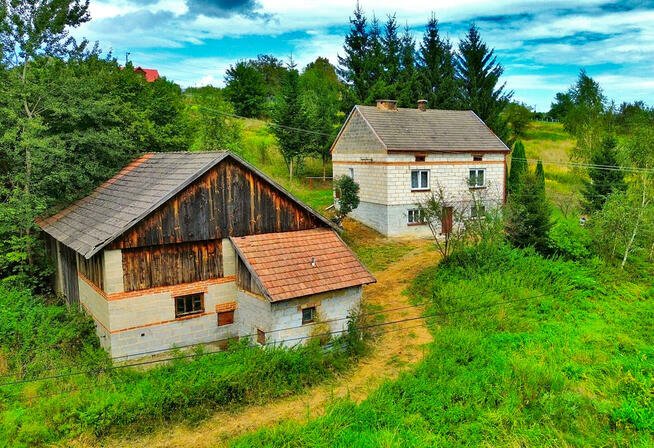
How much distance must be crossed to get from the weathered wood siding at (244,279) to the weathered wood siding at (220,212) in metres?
1.12

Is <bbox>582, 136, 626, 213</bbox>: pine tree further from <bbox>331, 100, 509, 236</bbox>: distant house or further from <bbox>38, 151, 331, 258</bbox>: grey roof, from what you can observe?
<bbox>38, 151, 331, 258</bbox>: grey roof

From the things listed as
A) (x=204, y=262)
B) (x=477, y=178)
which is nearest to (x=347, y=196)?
(x=477, y=178)

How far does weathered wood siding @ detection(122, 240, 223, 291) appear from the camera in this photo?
14.2 m

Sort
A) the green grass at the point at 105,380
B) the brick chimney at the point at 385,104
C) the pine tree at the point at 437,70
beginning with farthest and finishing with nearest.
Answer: the pine tree at the point at 437,70 < the brick chimney at the point at 385,104 < the green grass at the point at 105,380

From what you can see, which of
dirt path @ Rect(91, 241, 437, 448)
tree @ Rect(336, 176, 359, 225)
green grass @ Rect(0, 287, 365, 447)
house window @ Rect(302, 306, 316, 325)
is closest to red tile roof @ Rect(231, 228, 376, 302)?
house window @ Rect(302, 306, 316, 325)

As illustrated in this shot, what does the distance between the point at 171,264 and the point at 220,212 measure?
7.15 ft

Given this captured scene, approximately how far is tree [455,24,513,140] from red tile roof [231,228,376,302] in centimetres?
2897

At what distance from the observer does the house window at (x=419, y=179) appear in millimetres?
28156

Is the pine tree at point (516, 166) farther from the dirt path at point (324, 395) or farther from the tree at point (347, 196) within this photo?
the dirt path at point (324, 395)

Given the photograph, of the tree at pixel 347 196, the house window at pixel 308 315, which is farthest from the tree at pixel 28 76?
the tree at pixel 347 196

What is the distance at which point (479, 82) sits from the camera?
42188 mm

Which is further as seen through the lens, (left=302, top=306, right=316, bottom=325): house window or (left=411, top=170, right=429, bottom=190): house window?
(left=411, top=170, right=429, bottom=190): house window

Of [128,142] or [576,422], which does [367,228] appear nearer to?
[128,142]

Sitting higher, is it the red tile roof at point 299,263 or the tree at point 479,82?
the tree at point 479,82
